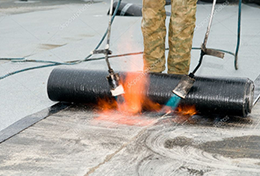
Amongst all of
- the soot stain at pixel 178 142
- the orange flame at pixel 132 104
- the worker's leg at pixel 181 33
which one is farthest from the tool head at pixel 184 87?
the worker's leg at pixel 181 33

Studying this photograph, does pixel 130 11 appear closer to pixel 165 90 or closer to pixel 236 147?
pixel 165 90

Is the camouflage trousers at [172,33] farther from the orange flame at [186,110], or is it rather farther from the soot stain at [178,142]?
the soot stain at [178,142]

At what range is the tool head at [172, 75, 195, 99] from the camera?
2.17m

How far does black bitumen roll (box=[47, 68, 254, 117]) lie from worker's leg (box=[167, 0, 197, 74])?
385mm

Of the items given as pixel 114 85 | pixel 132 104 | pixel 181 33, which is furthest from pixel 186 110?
pixel 181 33

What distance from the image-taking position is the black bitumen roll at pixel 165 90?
214 cm

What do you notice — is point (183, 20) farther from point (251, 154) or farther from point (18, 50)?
point (18, 50)

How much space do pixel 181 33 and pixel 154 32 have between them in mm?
205

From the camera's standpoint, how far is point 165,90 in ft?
7.36

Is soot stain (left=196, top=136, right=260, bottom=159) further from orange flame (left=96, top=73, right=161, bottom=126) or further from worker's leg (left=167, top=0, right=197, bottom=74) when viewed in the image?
worker's leg (left=167, top=0, right=197, bottom=74)

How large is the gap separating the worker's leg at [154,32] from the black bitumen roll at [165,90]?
16.5 inches

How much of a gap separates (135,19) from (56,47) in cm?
203

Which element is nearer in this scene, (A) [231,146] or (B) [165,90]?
(A) [231,146]

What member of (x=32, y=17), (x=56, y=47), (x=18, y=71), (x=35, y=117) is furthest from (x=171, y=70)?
(x=32, y=17)
